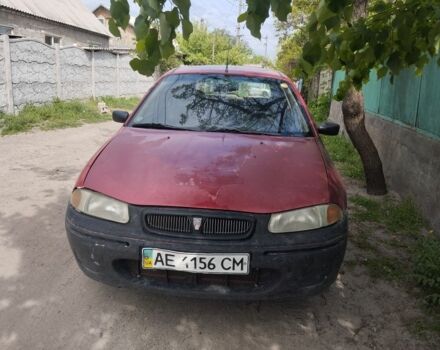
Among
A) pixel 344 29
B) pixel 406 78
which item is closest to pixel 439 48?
pixel 344 29

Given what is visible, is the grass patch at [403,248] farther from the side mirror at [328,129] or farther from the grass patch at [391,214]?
the side mirror at [328,129]

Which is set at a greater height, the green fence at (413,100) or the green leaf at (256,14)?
the green leaf at (256,14)

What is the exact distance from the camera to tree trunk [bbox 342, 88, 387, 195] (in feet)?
18.8

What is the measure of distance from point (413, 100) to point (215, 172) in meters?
3.84

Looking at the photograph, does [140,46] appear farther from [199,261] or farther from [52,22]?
[52,22]

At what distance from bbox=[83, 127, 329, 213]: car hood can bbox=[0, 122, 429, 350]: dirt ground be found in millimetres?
796

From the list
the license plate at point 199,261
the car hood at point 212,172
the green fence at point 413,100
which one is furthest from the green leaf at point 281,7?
the green fence at point 413,100

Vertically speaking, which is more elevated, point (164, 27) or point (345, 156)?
point (164, 27)

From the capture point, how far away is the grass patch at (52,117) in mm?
9844

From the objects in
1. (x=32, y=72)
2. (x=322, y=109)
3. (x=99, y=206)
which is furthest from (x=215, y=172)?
(x=322, y=109)

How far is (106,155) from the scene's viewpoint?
2.95 metres

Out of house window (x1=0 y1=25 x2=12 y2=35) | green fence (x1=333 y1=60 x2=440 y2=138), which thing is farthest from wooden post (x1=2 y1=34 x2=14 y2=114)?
green fence (x1=333 y1=60 x2=440 y2=138)

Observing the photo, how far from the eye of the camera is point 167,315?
9.14 feet

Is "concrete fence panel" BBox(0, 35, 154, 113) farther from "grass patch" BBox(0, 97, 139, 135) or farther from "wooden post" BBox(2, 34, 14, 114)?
"grass patch" BBox(0, 97, 139, 135)
